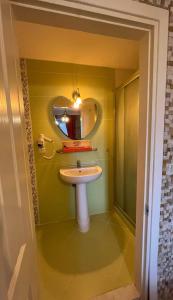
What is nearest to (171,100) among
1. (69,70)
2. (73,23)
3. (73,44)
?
(73,23)

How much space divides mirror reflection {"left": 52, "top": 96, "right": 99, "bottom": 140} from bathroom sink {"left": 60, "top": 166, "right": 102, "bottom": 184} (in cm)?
45

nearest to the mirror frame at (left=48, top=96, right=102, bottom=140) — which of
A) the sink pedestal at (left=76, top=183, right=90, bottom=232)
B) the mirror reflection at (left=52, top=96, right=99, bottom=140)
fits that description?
the mirror reflection at (left=52, top=96, right=99, bottom=140)

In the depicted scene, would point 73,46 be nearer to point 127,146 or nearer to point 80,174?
point 127,146

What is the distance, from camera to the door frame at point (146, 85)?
2.20ft

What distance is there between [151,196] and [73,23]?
101cm

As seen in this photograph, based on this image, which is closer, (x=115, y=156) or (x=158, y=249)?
(x=158, y=249)

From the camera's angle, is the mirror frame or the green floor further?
the mirror frame

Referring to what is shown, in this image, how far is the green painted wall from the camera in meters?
1.94

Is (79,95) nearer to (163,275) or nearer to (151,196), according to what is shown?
(151,196)

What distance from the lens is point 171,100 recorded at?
0.86 meters

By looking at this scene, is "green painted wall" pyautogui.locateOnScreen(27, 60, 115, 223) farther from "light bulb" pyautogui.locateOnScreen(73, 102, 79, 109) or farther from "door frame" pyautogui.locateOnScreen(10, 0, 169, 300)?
"door frame" pyautogui.locateOnScreen(10, 0, 169, 300)

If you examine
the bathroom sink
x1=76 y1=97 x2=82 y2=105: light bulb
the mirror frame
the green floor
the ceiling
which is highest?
the ceiling

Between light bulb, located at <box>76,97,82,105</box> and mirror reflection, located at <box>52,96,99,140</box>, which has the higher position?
light bulb, located at <box>76,97,82,105</box>

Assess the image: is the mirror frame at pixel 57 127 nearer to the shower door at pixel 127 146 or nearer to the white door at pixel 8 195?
the shower door at pixel 127 146
